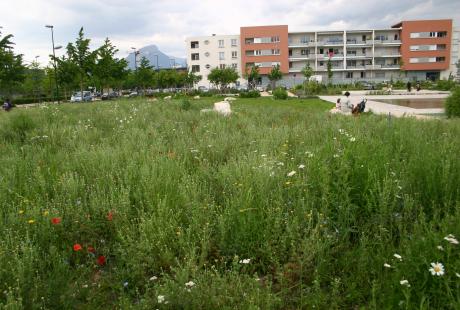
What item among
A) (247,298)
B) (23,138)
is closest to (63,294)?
(247,298)

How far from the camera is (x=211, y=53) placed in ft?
287

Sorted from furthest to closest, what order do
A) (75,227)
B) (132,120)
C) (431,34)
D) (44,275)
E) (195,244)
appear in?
(431,34) → (132,120) → (75,227) → (195,244) → (44,275)

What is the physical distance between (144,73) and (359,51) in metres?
50.3

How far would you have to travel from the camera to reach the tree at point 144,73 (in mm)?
54531

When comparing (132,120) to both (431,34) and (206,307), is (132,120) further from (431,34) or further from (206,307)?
(431,34)

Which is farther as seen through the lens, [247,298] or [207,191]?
[207,191]

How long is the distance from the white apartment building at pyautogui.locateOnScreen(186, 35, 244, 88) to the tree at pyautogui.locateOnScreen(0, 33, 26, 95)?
2226 inches

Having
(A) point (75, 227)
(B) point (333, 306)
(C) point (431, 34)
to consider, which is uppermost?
(C) point (431, 34)

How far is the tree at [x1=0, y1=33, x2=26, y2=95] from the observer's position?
28828 mm

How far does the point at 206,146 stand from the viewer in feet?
21.8

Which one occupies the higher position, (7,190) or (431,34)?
(431,34)

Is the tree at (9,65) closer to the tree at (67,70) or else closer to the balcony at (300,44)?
the tree at (67,70)

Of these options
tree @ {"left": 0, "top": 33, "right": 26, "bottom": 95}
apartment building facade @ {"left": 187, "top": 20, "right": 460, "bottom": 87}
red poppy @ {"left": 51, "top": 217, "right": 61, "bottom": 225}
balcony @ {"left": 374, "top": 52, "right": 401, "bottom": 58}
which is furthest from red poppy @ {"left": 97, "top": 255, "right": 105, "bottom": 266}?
balcony @ {"left": 374, "top": 52, "right": 401, "bottom": 58}

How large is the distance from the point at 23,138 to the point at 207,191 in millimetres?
6427
